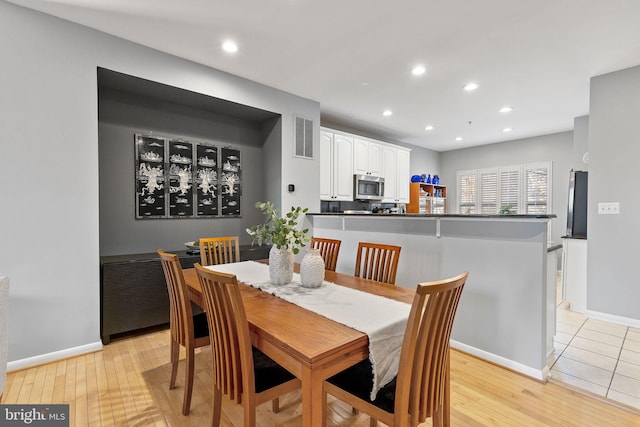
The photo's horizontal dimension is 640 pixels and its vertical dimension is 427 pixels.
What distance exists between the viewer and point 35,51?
2314 millimetres

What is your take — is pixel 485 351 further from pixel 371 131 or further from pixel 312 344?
pixel 371 131

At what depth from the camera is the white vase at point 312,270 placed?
182 centimetres

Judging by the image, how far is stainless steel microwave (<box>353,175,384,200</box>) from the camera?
5.08 m

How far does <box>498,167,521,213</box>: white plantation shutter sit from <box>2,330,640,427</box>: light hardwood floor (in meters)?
5.06

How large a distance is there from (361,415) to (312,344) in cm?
104

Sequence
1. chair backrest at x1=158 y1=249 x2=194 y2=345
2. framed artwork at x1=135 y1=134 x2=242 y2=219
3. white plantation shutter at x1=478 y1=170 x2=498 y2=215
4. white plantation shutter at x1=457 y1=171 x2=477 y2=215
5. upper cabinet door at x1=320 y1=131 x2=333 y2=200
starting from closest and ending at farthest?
chair backrest at x1=158 y1=249 x2=194 y2=345 → framed artwork at x1=135 y1=134 x2=242 y2=219 → upper cabinet door at x1=320 y1=131 x2=333 y2=200 → white plantation shutter at x1=478 y1=170 x2=498 y2=215 → white plantation shutter at x1=457 y1=171 x2=477 y2=215

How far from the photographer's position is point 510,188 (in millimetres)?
6395

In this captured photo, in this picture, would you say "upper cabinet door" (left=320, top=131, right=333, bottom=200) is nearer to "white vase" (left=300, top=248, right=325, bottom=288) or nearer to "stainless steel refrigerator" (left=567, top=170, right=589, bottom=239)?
"white vase" (left=300, top=248, right=325, bottom=288)

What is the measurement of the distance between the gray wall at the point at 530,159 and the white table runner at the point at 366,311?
5.44 meters

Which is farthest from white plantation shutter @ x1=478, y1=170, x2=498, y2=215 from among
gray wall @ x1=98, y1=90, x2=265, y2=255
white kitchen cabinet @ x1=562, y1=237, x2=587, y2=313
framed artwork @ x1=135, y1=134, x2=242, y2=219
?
framed artwork @ x1=135, y1=134, x2=242, y2=219

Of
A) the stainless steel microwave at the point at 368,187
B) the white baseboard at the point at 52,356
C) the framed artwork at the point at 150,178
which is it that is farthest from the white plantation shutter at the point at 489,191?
the white baseboard at the point at 52,356

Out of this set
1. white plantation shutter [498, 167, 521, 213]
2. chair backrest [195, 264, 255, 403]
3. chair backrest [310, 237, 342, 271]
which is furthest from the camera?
white plantation shutter [498, 167, 521, 213]

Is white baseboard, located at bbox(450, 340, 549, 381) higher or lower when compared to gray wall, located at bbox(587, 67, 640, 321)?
lower

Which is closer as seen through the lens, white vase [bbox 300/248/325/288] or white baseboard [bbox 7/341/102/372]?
white vase [bbox 300/248/325/288]
